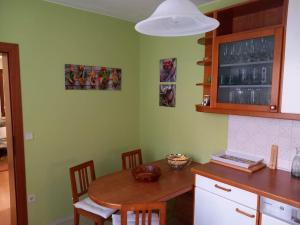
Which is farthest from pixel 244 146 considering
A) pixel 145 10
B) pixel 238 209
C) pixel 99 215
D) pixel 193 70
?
pixel 145 10

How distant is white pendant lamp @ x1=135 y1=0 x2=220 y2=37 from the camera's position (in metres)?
1.17

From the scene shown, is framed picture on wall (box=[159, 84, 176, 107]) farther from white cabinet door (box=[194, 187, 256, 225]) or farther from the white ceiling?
white cabinet door (box=[194, 187, 256, 225])

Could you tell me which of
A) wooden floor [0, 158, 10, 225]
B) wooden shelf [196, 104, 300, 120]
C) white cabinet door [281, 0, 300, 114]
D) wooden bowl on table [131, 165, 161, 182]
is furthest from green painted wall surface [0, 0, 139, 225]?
white cabinet door [281, 0, 300, 114]

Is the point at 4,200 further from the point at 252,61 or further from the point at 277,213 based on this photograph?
the point at 252,61

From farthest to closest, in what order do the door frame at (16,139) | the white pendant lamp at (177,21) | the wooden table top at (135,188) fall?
the door frame at (16,139) < the wooden table top at (135,188) < the white pendant lamp at (177,21)

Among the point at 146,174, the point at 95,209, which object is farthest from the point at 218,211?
the point at 95,209

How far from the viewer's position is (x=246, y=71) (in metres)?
1.99

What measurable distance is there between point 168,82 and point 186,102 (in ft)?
1.21

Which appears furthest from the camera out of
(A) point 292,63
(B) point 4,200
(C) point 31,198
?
(B) point 4,200

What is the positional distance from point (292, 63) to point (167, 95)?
4.89 feet

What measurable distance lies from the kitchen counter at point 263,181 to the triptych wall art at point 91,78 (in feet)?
5.08

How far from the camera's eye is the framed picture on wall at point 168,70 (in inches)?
112

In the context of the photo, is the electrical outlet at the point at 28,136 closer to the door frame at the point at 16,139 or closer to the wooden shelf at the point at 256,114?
the door frame at the point at 16,139

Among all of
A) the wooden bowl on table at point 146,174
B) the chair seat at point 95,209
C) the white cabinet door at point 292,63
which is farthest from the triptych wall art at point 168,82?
the chair seat at point 95,209
